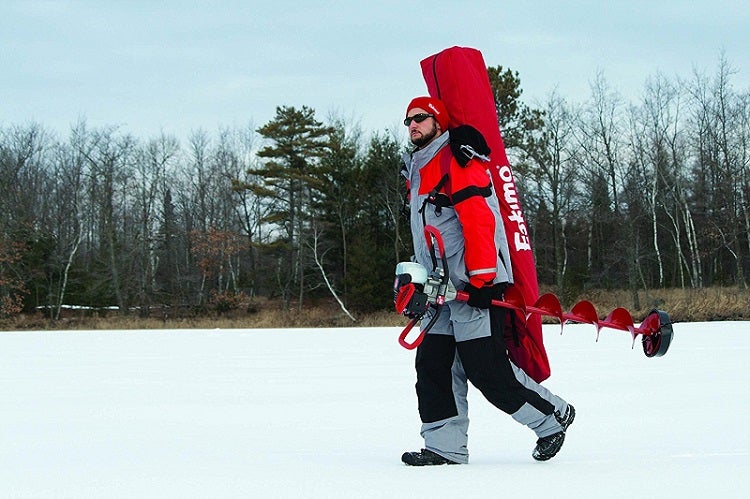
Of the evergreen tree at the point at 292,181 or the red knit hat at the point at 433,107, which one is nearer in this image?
the red knit hat at the point at 433,107

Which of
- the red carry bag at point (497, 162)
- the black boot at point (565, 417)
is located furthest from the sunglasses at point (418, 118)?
the black boot at point (565, 417)

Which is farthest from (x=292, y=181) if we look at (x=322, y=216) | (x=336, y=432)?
(x=336, y=432)

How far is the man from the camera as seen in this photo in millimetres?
3293

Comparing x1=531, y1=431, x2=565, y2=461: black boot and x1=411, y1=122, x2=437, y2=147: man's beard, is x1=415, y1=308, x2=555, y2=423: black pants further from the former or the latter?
x1=411, y1=122, x2=437, y2=147: man's beard

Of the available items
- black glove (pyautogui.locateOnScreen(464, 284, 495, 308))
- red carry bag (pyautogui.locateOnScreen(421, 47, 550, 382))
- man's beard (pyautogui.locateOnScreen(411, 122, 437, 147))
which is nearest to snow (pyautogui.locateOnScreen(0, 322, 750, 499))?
red carry bag (pyautogui.locateOnScreen(421, 47, 550, 382))

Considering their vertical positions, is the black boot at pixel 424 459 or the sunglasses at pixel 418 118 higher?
the sunglasses at pixel 418 118

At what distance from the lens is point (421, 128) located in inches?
141

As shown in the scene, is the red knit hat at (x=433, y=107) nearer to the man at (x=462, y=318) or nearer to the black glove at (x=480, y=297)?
the man at (x=462, y=318)

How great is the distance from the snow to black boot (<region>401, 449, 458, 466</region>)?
0.16 ft

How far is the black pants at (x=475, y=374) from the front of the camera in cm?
335

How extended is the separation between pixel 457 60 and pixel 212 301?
3161 cm

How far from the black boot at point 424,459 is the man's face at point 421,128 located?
1339 mm

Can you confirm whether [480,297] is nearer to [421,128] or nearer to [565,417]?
[565,417]

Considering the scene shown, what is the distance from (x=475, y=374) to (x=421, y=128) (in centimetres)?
110
